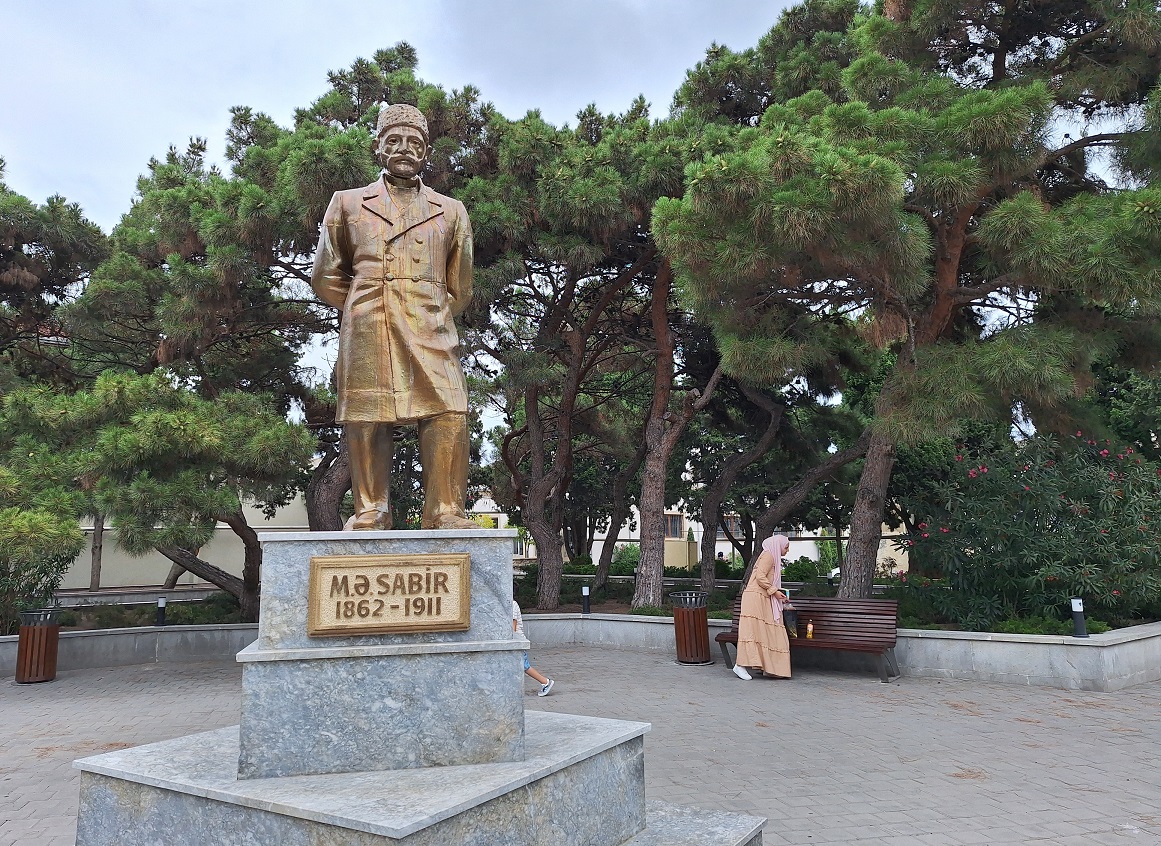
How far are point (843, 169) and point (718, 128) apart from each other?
2943mm

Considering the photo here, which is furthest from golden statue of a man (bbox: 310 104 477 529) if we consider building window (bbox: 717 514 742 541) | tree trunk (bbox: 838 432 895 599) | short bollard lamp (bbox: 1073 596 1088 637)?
building window (bbox: 717 514 742 541)

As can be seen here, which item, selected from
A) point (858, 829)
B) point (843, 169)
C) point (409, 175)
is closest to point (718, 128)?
point (843, 169)

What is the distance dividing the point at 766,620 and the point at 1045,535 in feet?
10.5

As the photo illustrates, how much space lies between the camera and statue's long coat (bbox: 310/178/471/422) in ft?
12.7

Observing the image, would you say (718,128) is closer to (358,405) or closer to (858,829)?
(358,405)

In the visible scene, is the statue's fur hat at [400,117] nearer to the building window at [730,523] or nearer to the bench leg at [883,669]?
the bench leg at [883,669]

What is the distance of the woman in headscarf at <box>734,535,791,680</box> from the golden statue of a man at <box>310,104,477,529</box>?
5.15m

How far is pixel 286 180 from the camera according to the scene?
8.94 m

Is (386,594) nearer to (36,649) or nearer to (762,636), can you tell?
(762,636)

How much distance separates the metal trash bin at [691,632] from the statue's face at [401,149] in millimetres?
7038

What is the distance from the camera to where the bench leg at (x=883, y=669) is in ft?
A: 27.2

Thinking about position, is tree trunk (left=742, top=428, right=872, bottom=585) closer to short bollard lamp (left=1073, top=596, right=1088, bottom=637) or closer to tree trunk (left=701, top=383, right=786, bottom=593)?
tree trunk (left=701, top=383, right=786, bottom=593)

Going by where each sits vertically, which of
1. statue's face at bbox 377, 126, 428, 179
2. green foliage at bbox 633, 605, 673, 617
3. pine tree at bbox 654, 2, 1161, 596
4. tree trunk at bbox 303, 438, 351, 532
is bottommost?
green foliage at bbox 633, 605, 673, 617

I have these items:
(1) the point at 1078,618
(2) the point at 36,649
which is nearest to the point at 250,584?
(2) the point at 36,649
